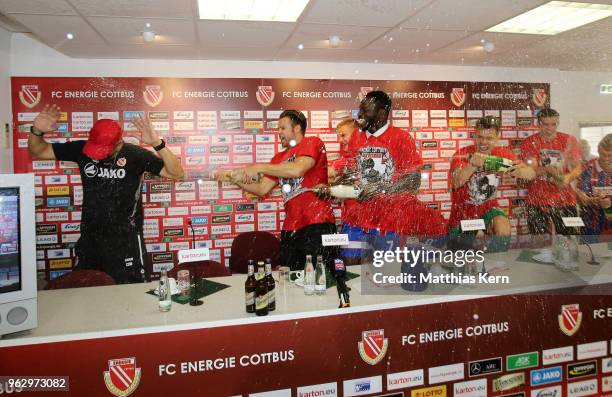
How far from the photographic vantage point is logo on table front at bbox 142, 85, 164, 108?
6.19 feet

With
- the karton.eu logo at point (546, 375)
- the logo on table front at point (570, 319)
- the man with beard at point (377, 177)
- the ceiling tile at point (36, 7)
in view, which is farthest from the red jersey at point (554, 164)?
the ceiling tile at point (36, 7)

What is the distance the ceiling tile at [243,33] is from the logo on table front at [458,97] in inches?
38.2

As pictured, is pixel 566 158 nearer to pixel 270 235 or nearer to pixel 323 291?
pixel 323 291

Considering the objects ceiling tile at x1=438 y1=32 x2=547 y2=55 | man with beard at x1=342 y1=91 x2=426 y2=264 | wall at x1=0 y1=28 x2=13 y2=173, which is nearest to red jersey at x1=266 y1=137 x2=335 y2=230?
man with beard at x1=342 y1=91 x2=426 y2=264

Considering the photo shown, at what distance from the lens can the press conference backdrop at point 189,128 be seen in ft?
5.98

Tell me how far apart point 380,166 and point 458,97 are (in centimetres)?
81

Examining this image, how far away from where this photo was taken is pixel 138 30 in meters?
1.73

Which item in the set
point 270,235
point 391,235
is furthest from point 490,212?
point 270,235

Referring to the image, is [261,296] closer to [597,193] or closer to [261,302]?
[261,302]

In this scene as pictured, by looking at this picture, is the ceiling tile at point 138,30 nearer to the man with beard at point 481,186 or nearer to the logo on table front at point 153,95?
the logo on table front at point 153,95

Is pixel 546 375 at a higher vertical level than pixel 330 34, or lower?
lower

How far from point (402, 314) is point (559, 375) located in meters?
0.55

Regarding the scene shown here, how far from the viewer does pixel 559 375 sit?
101cm

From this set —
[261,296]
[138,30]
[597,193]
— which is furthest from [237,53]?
[597,193]
